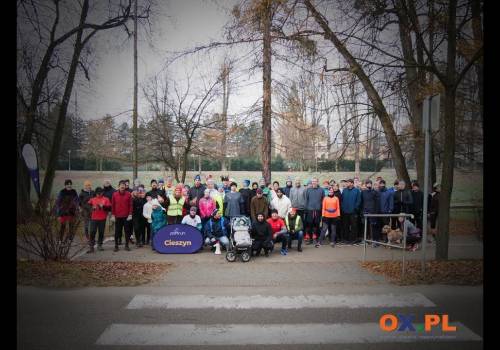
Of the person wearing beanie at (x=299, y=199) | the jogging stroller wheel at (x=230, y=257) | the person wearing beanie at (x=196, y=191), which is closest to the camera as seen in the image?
the jogging stroller wheel at (x=230, y=257)

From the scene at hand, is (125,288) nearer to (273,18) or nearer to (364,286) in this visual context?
(364,286)

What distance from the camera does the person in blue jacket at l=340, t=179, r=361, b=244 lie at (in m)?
12.3

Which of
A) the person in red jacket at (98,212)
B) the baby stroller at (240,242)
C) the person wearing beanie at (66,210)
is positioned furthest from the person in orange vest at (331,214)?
the person wearing beanie at (66,210)

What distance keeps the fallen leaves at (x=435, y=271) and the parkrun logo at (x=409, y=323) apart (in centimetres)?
189

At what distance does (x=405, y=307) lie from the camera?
629 cm

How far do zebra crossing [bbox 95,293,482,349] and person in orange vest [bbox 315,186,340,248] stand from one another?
5423 millimetres

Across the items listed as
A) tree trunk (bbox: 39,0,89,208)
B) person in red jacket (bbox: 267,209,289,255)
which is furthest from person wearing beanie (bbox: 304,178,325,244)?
tree trunk (bbox: 39,0,89,208)

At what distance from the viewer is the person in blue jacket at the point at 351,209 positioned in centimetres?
1234

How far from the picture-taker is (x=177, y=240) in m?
10.9

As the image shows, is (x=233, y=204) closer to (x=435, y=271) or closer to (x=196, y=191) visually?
(x=196, y=191)

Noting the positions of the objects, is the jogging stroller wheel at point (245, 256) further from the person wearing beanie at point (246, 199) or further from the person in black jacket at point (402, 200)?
the person in black jacket at point (402, 200)

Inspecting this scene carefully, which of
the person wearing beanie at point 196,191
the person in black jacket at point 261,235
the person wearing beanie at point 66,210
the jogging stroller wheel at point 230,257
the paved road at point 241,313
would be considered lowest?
the paved road at point 241,313

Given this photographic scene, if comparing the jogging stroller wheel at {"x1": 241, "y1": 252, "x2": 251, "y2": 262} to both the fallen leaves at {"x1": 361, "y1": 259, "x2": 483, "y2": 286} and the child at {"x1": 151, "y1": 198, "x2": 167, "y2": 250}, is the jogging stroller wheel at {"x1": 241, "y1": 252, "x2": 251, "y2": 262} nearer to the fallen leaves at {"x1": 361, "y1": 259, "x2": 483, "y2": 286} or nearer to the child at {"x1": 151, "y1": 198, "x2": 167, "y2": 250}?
the fallen leaves at {"x1": 361, "y1": 259, "x2": 483, "y2": 286}
